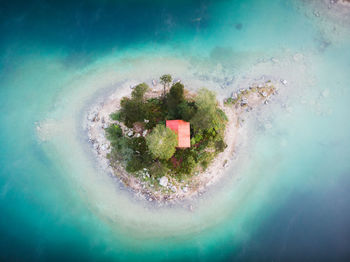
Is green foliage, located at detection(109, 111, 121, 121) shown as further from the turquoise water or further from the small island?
the turquoise water

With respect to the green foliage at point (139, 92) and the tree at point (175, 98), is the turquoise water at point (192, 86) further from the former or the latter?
the tree at point (175, 98)

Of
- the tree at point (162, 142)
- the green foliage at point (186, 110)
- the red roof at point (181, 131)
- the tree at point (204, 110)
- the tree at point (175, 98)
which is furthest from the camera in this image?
the red roof at point (181, 131)

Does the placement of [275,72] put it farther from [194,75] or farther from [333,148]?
[333,148]

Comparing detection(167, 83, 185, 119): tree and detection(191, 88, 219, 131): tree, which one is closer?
detection(167, 83, 185, 119): tree

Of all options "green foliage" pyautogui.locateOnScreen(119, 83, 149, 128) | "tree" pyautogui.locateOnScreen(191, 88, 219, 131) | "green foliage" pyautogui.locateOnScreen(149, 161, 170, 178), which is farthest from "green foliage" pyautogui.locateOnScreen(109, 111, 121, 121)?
"tree" pyautogui.locateOnScreen(191, 88, 219, 131)

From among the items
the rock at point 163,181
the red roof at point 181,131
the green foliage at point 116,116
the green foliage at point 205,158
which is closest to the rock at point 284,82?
the green foliage at point 205,158
